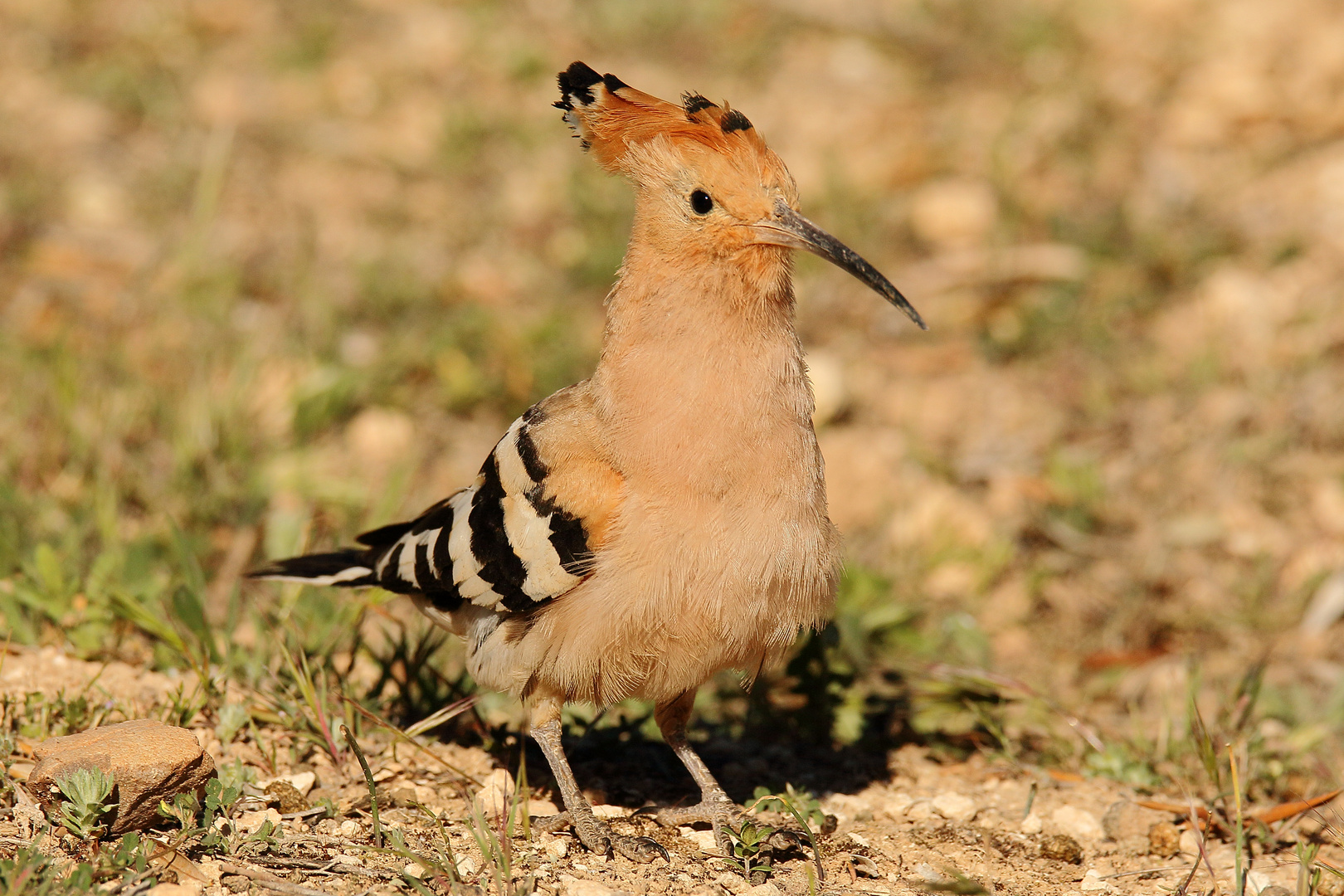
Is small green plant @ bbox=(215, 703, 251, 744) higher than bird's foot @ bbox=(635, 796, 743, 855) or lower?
lower

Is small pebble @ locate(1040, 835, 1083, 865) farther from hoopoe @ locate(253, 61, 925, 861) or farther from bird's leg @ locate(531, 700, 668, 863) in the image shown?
bird's leg @ locate(531, 700, 668, 863)

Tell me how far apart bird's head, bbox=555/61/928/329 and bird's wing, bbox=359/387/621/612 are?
494 millimetres

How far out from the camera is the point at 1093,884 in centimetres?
280

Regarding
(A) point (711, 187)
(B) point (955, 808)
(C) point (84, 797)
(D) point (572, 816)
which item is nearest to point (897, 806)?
(B) point (955, 808)

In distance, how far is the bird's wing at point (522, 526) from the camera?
2812mm

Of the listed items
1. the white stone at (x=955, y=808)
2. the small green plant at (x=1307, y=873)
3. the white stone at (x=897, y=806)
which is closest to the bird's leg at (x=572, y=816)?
A: the white stone at (x=897, y=806)

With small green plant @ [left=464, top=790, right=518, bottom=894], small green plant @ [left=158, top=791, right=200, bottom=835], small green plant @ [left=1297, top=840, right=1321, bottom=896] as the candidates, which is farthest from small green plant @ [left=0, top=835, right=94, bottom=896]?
small green plant @ [left=1297, top=840, right=1321, bottom=896]

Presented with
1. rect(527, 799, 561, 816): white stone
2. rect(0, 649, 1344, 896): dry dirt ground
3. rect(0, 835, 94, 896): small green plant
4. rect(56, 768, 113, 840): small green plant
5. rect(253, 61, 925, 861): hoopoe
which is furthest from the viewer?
rect(527, 799, 561, 816): white stone

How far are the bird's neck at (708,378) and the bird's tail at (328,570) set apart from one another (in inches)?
34.7

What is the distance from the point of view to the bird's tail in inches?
131

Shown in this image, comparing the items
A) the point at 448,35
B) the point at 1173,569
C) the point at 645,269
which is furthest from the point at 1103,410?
the point at 448,35

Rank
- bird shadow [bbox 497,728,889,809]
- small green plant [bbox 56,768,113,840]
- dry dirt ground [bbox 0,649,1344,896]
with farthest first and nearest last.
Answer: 1. bird shadow [bbox 497,728,889,809]
2. dry dirt ground [bbox 0,649,1344,896]
3. small green plant [bbox 56,768,113,840]

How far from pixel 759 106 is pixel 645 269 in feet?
13.6

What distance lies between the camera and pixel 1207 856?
2.94m
